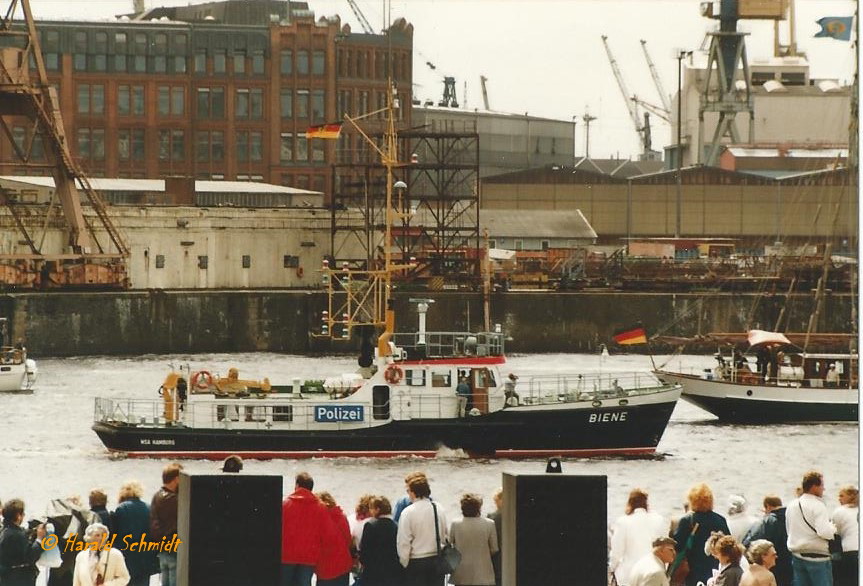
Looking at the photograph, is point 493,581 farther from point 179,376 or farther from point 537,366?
point 537,366

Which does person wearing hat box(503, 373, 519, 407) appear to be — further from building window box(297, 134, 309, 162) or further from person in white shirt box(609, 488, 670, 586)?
building window box(297, 134, 309, 162)

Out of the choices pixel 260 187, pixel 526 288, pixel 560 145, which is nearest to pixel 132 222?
pixel 260 187

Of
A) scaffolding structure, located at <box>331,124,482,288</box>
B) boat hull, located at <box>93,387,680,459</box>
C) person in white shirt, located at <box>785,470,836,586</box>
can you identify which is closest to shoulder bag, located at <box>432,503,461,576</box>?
person in white shirt, located at <box>785,470,836,586</box>

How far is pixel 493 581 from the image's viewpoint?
44.6ft

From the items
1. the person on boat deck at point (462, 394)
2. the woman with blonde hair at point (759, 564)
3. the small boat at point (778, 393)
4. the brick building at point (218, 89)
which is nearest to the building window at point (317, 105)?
the brick building at point (218, 89)

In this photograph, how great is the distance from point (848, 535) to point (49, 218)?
5961cm

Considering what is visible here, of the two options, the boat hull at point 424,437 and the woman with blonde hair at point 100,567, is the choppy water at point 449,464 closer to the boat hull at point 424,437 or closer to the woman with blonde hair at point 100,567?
the boat hull at point 424,437

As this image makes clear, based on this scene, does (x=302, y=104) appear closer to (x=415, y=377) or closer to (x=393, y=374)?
(x=415, y=377)

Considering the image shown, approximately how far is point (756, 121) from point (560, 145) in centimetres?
1116

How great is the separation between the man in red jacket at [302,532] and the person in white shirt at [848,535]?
4153 mm

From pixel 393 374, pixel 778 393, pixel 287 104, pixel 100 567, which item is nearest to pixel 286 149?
pixel 287 104

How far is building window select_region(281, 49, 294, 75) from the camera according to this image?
9000 cm

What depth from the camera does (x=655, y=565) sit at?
41.1 ft

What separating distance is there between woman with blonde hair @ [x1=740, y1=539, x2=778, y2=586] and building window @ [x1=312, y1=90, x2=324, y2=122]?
259ft
